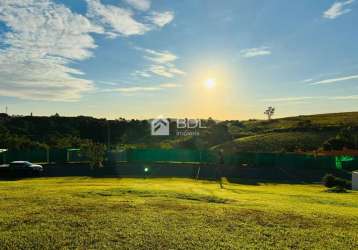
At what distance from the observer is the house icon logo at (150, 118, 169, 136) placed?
101 m

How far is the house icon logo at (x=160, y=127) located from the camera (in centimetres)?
10085

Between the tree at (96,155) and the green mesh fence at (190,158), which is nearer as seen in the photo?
the tree at (96,155)

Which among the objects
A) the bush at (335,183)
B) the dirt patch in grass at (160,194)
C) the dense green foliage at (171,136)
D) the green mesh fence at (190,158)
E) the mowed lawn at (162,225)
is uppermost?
the dense green foliage at (171,136)

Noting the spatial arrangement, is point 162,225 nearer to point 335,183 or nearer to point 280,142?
point 335,183

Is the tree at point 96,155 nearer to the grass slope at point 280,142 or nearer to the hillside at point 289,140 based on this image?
the hillside at point 289,140

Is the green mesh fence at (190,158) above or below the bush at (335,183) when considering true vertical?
above

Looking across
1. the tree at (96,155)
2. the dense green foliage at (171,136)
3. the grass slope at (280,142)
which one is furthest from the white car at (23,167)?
the grass slope at (280,142)

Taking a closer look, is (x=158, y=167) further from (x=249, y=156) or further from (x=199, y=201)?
(x=199, y=201)

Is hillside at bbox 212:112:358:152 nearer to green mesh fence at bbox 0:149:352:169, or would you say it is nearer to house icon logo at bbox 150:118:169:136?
house icon logo at bbox 150:118:169:136

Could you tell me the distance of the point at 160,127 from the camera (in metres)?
108

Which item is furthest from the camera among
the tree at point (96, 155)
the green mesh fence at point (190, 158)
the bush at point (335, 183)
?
the green mesh fence at point (190, 158)

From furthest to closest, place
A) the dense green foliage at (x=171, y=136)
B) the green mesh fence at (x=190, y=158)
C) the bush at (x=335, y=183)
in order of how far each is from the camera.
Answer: the dense green foliage at (x=171, y=136) < the green mesh fence at (x=190, y=158) < the bush at (x=335, y=183)

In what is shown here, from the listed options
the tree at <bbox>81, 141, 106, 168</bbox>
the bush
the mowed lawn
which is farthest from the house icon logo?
the mowed lawn

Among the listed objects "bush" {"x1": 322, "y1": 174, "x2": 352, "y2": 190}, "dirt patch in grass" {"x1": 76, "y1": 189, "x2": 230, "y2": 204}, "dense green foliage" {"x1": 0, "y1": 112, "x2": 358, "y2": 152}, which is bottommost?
"bush" {"x1": 322, "y1": 174, "x2": 352, "y2": 190}
